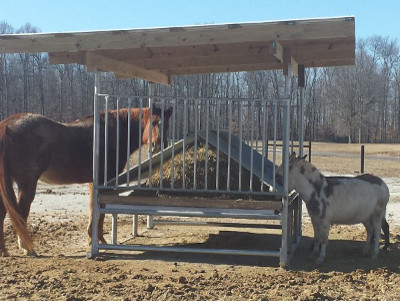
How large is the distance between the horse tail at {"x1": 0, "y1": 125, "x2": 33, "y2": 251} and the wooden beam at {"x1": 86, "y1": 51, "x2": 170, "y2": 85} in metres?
1.43

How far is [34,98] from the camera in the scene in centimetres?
5362

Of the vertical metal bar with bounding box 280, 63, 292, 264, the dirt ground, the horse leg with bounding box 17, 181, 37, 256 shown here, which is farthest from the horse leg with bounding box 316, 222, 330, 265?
the horse leg with bounding box 17, 181, 37, 256

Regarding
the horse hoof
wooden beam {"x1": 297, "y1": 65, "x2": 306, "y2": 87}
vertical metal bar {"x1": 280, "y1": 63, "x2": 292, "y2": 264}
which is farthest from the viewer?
wooden beam {"x1": 297, "y1": 65, "x2": 306, "y2": 87}

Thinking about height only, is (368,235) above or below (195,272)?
above

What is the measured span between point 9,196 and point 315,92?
6141 cm

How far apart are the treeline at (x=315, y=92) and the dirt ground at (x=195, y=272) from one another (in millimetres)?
36069

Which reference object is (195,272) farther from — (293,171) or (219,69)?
(219,69)

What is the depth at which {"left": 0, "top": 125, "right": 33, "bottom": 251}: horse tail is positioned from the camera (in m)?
6.34

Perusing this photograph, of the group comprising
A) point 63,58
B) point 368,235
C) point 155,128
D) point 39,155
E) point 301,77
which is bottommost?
point 368,235

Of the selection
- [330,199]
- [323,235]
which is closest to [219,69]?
[330,199]

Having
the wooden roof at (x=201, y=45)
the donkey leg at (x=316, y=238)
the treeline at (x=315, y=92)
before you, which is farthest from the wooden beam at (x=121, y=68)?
the treeline at (x=315, y=92)

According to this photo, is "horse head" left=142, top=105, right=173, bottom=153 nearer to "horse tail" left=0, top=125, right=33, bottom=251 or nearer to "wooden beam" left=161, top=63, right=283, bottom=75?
"wooden beam" left=161, top=63, right=283, bottom=75

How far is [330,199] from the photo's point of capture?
645cm

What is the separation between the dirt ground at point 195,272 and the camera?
4812 millimetres
